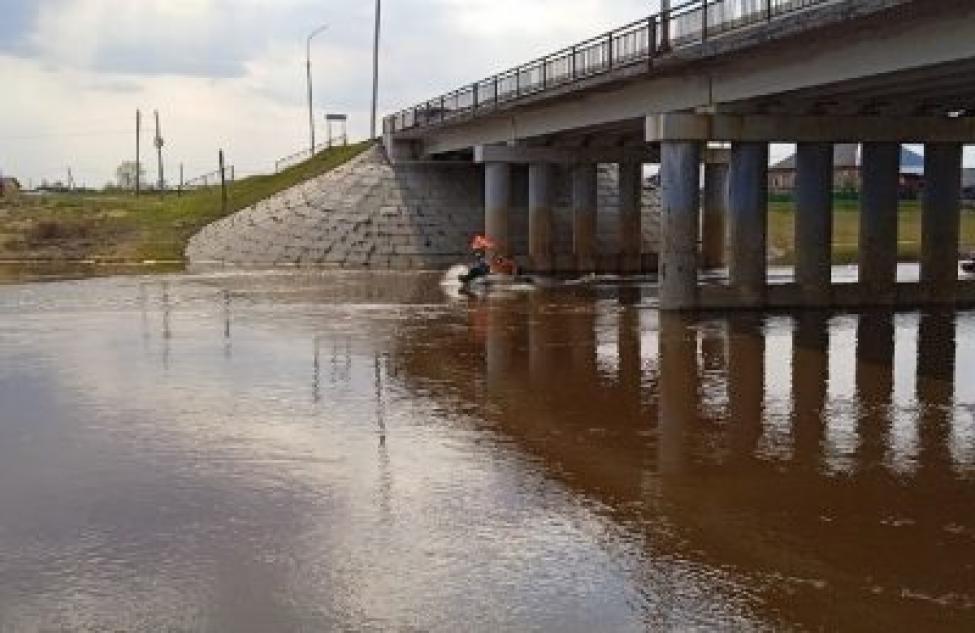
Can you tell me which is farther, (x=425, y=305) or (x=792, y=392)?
(x=425, y=305)

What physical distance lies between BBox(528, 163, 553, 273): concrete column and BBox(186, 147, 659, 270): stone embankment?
235 centimetres

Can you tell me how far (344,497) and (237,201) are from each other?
215 ft

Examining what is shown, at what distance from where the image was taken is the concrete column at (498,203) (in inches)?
2046

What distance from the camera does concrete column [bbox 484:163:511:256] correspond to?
5197cm

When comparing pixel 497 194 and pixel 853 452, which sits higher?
pixel 497 194

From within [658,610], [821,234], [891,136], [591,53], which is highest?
[591,53]

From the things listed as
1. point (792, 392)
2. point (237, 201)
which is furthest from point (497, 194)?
point (792, 392)

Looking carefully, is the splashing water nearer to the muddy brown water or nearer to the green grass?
the green grass

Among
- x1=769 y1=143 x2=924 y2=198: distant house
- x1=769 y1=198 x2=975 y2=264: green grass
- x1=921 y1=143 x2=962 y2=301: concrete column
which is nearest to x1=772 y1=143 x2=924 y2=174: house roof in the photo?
x1=769 y1=143 x2=924 y2=198: distant house

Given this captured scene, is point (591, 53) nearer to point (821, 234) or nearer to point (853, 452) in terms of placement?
point (821, 234)

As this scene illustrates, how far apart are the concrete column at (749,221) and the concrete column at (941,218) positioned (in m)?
5.65

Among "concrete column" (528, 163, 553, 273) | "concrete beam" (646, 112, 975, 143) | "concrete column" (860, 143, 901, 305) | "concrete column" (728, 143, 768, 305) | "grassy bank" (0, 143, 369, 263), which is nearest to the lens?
"concrete beam" (646, 112, 975, 143)

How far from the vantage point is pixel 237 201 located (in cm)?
7525

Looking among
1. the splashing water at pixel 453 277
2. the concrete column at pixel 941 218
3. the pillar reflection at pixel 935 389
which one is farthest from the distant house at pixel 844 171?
the pillar reflection at pixel 935 389
